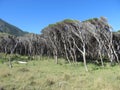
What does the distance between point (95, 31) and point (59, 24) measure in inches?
248

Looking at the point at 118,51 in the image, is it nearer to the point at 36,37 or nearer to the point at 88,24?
the point at 88,24

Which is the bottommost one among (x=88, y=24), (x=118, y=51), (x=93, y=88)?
(x=93, y=88)

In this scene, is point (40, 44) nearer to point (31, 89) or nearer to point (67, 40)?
point (67, 40)

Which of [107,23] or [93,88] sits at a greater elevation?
[107,23]

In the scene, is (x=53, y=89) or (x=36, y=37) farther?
(x=36, y=37)

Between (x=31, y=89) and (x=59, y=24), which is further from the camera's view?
(x=59, y=24)

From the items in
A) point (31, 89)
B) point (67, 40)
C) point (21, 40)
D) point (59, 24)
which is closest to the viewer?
point (31, 89)

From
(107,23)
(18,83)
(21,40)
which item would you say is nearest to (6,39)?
(21,40)

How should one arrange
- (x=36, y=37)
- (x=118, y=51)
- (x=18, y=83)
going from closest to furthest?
(x=18, y=83) → (x=118, y=51) → (x=36, y=37)

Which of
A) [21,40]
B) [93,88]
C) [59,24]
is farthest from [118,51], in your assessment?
[93,88]

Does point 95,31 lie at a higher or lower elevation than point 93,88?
higher

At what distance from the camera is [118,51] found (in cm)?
4509

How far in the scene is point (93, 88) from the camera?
12.3 metres

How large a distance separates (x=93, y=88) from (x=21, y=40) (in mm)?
50416
